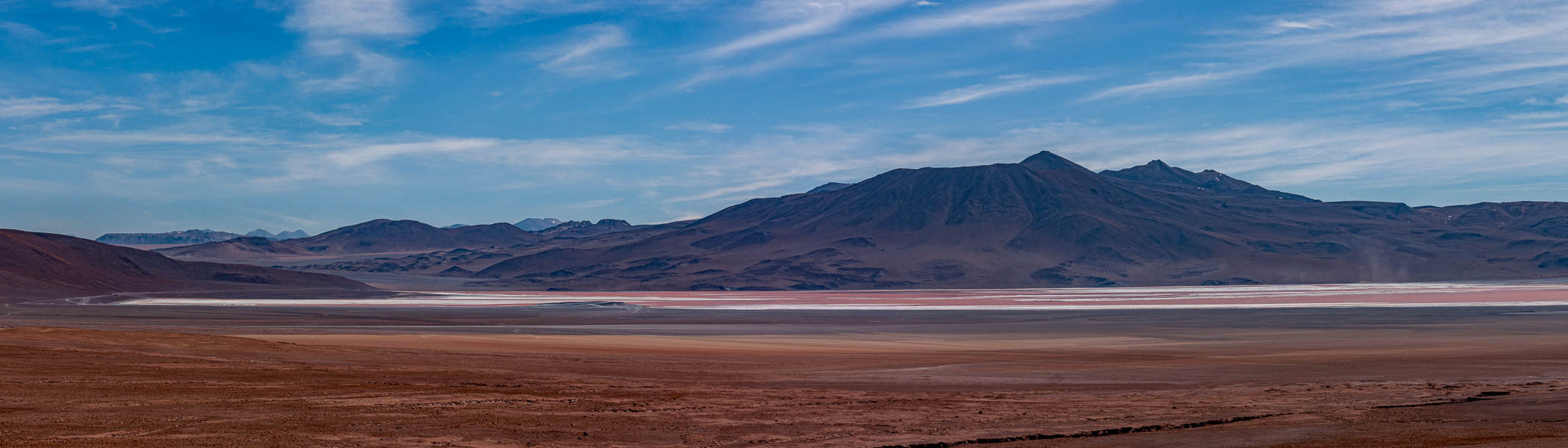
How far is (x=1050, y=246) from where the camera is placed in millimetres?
165125

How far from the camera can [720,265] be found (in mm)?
160500

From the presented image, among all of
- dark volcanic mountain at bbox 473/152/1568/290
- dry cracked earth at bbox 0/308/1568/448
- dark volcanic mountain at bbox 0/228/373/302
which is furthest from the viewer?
dark volcanic mountain at bbox 473/152/1568/290

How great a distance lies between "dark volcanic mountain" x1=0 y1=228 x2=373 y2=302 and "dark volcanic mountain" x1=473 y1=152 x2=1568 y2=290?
31360mm

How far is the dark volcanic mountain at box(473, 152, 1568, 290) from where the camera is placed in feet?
474

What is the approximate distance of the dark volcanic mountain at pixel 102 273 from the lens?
291ft

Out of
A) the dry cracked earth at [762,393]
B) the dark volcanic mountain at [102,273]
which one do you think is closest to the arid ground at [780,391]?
the dry cracked earth at [762,393]

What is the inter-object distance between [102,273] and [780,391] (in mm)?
101212

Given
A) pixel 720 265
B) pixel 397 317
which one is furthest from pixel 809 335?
pixel 720 265

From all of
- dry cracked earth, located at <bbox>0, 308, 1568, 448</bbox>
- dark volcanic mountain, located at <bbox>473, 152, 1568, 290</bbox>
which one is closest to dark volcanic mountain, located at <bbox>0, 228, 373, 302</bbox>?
dark volcanic mountain, located at <bbox>473, 152, 1568, 290</bbox>

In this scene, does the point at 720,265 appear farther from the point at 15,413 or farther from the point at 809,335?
the point at 15,413

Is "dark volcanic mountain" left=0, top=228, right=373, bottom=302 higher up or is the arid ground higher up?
"dark volcanic mountain" left=0, top=228, right=373, bottom=302

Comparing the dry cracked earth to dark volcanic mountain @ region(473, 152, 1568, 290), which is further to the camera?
dark volcanic mountain @ region(473, 152, 1568, 290)

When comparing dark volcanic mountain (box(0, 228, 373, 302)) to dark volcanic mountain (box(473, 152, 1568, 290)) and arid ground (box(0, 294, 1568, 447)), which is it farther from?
arid ground (box(0, 294, 1568, 447))

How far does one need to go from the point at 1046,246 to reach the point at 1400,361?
14452 cm
